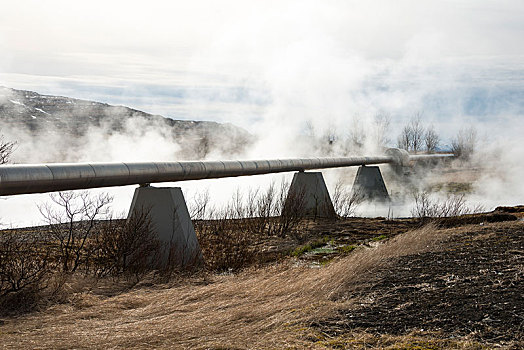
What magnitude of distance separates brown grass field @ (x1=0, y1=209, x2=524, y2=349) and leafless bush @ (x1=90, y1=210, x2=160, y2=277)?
1.32m

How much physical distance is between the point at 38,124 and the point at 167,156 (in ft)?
43.7

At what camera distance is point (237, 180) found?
88.3 ft

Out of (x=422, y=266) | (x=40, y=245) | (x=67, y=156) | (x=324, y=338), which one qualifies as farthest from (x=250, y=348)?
(x=67, y=156)

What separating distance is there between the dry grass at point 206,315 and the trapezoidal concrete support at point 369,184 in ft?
62.9

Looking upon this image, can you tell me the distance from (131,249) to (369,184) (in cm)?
1876

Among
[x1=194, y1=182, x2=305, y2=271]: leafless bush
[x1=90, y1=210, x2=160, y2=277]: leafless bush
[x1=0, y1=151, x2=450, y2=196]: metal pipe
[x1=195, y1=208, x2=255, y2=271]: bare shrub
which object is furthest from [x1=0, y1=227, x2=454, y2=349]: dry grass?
[x1=194, y1=182, x2=305, y2=271]: leafless bush

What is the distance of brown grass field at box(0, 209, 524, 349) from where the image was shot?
4902 millimetres

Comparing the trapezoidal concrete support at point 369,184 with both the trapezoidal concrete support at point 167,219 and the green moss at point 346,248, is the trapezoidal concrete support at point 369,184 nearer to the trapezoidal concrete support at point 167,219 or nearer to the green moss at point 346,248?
the green moss at point 346,248

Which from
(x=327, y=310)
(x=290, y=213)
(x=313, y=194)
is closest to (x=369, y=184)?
(x=313, y=194)

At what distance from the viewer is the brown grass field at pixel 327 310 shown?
4902 mm

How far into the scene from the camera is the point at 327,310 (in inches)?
219

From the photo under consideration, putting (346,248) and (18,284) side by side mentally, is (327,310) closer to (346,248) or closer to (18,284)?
(18,284)

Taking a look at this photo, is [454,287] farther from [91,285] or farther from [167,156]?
[167,156]

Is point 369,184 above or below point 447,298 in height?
above
